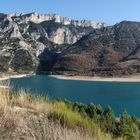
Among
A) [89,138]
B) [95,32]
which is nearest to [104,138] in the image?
[89,138]

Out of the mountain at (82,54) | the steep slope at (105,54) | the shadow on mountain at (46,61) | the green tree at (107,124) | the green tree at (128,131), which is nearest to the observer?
the green tree at (107,124)

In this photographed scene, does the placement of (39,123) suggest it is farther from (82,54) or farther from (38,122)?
(82,54)

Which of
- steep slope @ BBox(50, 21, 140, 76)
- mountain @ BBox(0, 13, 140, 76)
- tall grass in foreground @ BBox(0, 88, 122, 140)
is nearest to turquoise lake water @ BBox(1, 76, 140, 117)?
tall grass in foreground @ BBox(0, 88, 122, 140)

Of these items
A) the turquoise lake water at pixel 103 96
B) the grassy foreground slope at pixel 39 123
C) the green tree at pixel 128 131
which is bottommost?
the turquoise lake water at pixel 103 96

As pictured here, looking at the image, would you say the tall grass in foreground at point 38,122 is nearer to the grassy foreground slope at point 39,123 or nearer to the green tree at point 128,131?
the grassy foreground slope at point 39,123

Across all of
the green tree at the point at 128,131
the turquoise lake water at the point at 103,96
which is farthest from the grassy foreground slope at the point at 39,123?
the turquoise lake water at the point at 103,96

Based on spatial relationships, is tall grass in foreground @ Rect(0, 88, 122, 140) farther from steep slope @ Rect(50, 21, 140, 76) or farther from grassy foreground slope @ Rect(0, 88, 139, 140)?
steep slope @ Rect(50, 21, 140, 76)

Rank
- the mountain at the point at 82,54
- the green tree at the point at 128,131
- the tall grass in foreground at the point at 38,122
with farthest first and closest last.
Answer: the mountain at the point at 82,54
the green tree at the point at 128,131
the tall grass in foreground at the point at 38,122

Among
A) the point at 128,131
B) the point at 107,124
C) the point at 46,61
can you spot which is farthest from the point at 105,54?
the point at 107,124

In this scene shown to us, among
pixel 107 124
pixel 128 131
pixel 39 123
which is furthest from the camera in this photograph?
pixel 128 131

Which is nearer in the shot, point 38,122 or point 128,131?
point 38,122

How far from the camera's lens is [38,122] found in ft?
15.3

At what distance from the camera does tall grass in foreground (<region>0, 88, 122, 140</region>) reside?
3896 mm

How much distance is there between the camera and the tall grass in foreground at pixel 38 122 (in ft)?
12.8
